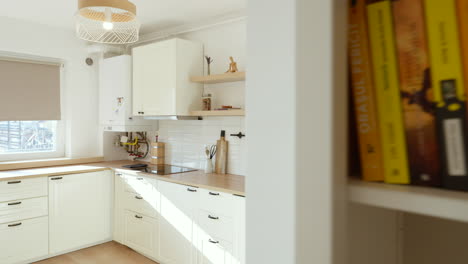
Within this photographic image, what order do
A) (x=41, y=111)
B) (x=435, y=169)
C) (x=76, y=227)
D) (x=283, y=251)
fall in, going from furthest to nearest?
(x=41, y=111), (x=76, y=227), (x=283, y=251), (x=435, y=169)

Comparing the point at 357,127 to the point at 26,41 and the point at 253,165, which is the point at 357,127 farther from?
the point at 26,41

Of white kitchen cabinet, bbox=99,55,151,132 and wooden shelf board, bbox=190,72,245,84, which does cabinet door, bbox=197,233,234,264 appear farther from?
white kitchen cabinet, bbox=99,55,151,132

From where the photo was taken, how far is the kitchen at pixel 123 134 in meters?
3.09

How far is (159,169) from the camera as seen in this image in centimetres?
384

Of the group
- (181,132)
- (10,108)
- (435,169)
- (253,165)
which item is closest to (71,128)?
(10,108)

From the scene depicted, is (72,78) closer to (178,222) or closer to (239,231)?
(178,222)

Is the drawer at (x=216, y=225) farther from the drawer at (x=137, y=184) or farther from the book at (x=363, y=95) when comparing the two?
the book at (x=363, y=95)

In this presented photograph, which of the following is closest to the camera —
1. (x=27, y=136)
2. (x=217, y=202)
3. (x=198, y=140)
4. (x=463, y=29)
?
(x=463, y=29)

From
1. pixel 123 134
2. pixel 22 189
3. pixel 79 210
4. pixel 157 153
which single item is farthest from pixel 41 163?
pixel 157 153

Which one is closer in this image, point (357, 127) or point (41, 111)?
point (357, 127)

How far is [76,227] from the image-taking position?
3.73 metres

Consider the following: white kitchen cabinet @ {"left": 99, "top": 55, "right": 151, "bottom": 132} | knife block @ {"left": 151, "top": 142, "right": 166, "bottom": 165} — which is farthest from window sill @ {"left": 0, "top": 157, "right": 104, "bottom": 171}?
knife block @ {"left": 151, "top": 142, "right": 166, "bottom": 165}

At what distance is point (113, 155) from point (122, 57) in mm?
1443

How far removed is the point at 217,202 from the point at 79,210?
75.1 inches
